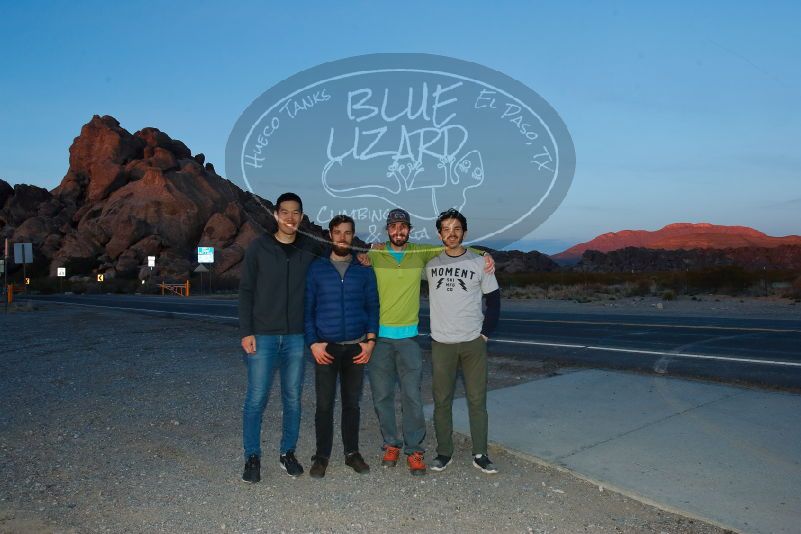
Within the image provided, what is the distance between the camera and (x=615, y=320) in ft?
62.7

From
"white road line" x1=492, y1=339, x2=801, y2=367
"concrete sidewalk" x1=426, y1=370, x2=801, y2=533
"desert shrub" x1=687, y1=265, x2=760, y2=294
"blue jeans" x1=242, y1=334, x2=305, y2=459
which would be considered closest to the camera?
"concrete sidewalk" x1=426, y1=370, x2=801, y2=533

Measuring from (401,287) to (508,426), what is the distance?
7.20ft

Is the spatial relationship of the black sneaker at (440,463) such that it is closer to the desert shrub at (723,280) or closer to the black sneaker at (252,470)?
the black sneaker at (252,470)

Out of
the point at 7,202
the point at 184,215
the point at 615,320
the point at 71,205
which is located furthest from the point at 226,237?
the point at 615,320

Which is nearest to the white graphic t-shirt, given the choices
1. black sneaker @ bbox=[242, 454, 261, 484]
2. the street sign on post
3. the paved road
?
black sneaker @ bbox=[242, 454, 261, 484]

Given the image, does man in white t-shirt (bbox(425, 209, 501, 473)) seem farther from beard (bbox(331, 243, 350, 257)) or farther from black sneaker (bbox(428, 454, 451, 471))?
beard (bbox(331, 243, 350, 257))

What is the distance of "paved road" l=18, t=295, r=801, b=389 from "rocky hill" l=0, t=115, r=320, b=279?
5548 centimetres

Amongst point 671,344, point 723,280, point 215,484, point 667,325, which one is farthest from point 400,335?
point 723,280

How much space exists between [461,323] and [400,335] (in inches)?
18.7

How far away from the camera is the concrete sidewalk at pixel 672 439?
4473 millimetres

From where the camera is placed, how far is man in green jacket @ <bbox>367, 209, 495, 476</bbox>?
5090 millimetres

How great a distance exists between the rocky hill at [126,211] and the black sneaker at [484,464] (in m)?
64.9

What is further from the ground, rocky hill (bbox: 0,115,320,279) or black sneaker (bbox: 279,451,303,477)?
rocky hill (bbox: 0,115,320,279)

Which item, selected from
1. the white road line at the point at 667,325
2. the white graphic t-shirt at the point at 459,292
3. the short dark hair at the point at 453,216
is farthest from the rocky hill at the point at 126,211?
the short dark hair at the point at 453,216
